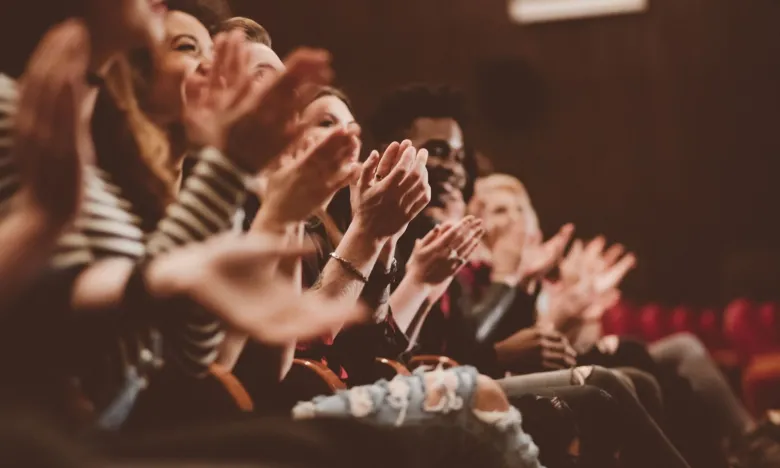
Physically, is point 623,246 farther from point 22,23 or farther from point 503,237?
point 22,23

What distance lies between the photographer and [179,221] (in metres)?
1.01

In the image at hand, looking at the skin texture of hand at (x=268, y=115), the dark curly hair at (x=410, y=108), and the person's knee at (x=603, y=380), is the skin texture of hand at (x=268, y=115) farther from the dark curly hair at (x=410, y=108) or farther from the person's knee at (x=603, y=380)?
the dark curly hair at (x=410, y=108)

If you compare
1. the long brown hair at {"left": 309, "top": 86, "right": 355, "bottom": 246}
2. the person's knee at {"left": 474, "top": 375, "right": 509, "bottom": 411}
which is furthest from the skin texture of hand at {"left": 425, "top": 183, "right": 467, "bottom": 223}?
the person's knee at {"left": 474, "top": 375, "right": 509, "bottom": 411}

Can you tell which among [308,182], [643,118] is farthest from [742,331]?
[308,182]

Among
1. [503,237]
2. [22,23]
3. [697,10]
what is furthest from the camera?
[697,10]

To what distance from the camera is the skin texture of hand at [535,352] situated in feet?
7.20

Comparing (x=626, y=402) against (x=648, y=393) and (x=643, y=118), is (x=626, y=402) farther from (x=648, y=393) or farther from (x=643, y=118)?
(x=643, y=118)

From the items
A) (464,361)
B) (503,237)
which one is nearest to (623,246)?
(503,237)

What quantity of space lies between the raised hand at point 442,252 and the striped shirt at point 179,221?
82cm

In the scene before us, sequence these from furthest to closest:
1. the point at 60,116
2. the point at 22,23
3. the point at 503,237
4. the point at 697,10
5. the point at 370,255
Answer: the point at 697,10, the point at 503,237, the point at 370,255, the point at 22,23, the point at 60,116

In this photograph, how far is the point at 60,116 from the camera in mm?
859

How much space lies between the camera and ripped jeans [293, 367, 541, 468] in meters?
1.13

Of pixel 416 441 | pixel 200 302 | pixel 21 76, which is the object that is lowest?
pixel 416 441

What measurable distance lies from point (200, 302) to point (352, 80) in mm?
5070
